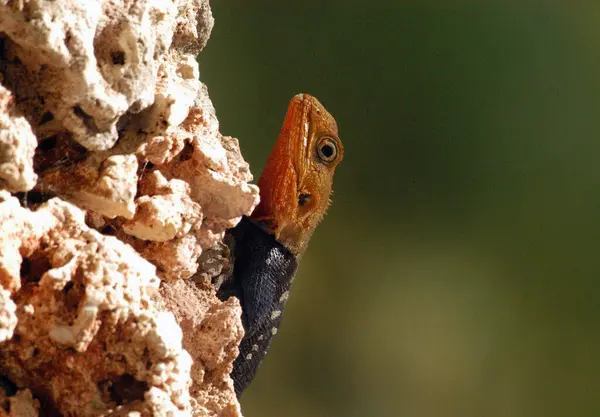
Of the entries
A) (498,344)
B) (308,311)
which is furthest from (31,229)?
(498,344)

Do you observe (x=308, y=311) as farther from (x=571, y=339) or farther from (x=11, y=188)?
(x=11, y=188)

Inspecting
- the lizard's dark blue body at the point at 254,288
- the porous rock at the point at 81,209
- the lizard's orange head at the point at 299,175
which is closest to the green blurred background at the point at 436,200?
the lizard's orange head at the point at 299,175

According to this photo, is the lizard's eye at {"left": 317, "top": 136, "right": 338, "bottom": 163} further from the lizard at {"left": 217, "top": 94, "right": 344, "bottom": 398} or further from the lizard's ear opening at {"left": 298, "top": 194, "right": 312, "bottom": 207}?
the lizard's ear opening at {"left": 298, "top": 194, "right": 312, "bottom": 207}

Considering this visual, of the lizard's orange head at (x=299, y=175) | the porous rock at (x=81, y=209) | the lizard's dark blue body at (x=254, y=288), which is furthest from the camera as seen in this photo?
the lizard's orange head at (x=299, y=175)

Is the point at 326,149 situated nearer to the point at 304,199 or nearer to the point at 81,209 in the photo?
the point at 304,199

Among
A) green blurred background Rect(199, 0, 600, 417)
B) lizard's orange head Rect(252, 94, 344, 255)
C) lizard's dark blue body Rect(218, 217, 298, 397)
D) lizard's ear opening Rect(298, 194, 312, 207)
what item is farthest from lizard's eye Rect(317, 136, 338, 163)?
green blurred background Rect(199, 0, 600, 417)

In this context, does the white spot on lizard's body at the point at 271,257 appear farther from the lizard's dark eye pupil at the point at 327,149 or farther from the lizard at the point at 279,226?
the lizard's dark eye pupil at the point at 327,149
